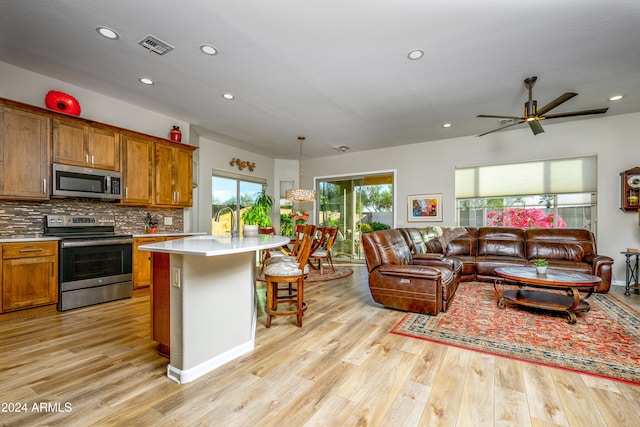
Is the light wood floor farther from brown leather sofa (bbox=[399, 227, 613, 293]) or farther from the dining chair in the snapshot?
brown leather sofa (bbox=[399, 227, 613, 293])

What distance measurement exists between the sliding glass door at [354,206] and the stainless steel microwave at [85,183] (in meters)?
5.01

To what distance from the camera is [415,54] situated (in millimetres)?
2982

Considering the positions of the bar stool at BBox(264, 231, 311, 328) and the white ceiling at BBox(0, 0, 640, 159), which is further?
the bar stool at BBox(264, 231, 311, 328)

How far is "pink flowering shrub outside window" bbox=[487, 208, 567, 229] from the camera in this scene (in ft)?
17.8

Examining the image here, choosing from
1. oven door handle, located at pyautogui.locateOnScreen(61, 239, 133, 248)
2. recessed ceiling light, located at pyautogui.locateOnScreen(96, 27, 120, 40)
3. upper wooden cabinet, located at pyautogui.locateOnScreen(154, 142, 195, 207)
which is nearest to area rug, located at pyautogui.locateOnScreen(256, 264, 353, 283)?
upper wooden cabinet, located at pyautogui.locateOnScreen(154, 142, 195, 207)

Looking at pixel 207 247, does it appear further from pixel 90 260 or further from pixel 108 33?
pixel 90 260

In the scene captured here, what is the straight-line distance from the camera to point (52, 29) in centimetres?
257

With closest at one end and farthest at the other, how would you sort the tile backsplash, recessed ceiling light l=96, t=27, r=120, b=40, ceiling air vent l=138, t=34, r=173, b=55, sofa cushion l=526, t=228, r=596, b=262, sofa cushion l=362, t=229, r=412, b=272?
recessed ceiling light l=96, t=27, r=120, b=40 → ceiling air vent l=138, t=34, r=173, b=55 → the tile backsplash → sofa cushion l=362, t=229, r=412, b=272 → sofa cushion l=526, t=228, r=596, b=262

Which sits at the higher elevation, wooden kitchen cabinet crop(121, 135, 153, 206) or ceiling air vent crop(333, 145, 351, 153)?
ceiling air vent crop(333, 145, 351, 153)

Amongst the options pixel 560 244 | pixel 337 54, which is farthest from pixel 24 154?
pixel 560 244

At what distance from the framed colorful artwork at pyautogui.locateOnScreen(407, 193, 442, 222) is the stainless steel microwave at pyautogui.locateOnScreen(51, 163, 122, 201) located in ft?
18.2

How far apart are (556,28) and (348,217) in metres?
5.69

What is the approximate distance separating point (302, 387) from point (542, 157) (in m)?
5.87

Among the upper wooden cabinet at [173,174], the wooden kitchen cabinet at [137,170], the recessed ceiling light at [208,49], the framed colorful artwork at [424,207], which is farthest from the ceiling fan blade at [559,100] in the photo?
the wooden kitchen cabinet at [137,170]
